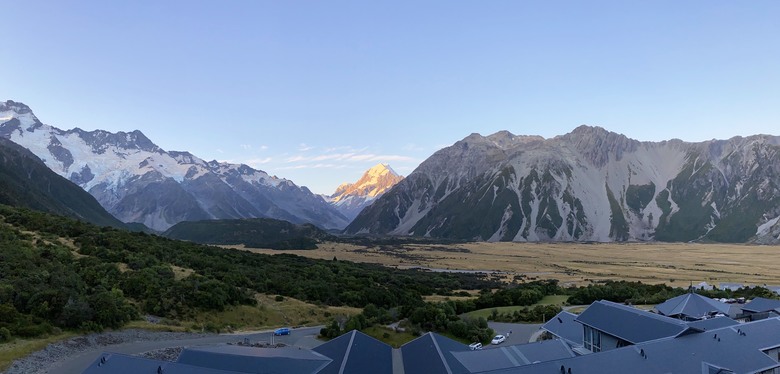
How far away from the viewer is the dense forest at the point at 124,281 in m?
39.0

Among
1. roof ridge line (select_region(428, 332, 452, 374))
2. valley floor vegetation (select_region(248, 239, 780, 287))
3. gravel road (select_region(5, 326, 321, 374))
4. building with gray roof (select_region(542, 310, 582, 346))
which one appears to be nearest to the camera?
roof ridge line (select_region(428, 332, 452, 374))

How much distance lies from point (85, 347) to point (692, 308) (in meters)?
50.3

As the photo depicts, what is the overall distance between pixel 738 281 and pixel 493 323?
2679 inches

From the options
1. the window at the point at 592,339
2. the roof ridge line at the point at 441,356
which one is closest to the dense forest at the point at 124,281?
the roof ridge line at the point at 441,356

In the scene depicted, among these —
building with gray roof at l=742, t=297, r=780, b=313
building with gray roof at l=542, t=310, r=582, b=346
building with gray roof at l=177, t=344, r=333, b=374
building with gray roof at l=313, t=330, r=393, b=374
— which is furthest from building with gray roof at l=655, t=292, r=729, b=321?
building with gray roof at l=177, t=344, r=333, b=374

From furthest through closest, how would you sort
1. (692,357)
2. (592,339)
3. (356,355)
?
(592,339), (356,355), (692,357)

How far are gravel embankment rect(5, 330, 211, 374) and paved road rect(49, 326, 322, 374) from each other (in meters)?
0.57

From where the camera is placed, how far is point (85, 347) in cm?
3575

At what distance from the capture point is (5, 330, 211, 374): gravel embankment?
29.8m

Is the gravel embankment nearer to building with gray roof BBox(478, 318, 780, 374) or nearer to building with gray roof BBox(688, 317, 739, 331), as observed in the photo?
building with gray roof BBox(478, 318, 780, 374)

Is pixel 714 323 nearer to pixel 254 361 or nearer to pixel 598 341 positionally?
pixel 598 341

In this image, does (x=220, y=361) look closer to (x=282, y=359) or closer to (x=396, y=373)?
(x=282, y=359)

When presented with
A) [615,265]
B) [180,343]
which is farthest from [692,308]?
[615,265]

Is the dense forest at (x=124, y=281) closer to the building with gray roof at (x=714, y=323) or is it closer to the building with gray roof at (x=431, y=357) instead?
the building with gray roof at (x=431, y=357)
